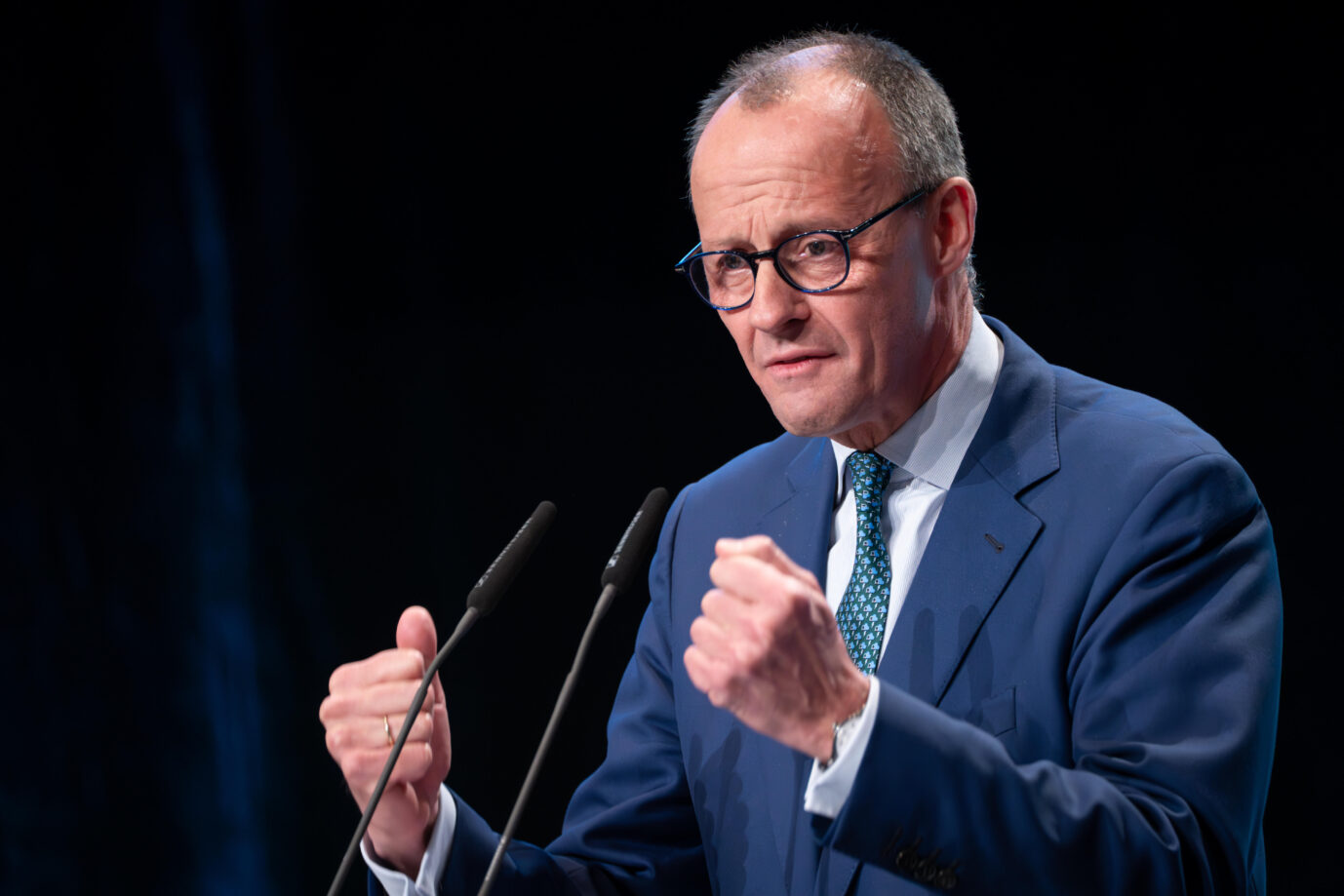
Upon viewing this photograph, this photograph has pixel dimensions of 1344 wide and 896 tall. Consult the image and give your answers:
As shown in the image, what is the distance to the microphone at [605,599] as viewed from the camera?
114 cm

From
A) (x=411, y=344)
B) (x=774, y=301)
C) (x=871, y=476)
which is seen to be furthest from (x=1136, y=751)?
(x=411, y=344)

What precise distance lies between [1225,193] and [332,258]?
1.89 m

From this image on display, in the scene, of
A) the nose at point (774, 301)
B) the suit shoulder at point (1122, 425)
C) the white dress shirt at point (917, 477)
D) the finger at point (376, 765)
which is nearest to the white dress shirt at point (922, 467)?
the white dress shirt at point (917, 477)

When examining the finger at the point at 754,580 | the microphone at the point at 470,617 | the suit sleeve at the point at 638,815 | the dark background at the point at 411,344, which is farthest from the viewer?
the dark background at the point at 411,344

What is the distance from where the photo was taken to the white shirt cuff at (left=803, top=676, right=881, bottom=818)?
1.10m

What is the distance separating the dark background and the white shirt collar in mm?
959

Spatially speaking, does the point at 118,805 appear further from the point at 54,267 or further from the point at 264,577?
the point at 54,267

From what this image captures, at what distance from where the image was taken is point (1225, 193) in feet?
7.79

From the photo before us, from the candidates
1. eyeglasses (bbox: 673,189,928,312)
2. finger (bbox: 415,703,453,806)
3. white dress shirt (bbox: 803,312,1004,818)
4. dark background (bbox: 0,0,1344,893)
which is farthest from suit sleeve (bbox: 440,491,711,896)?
dark background (bbox: 0,0,1344,893)

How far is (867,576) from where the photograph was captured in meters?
1.56

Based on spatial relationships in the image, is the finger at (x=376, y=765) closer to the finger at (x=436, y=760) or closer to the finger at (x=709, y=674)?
the finger at (x=436, y=760)

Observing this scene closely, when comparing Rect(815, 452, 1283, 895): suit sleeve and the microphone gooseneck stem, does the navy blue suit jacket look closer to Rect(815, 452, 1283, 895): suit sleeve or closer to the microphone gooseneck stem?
Rect(815, 452, 1283, 895): suit sleeve

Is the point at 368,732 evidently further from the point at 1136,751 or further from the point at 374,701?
the point at 1136,751

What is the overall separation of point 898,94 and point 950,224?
0.19 meters
